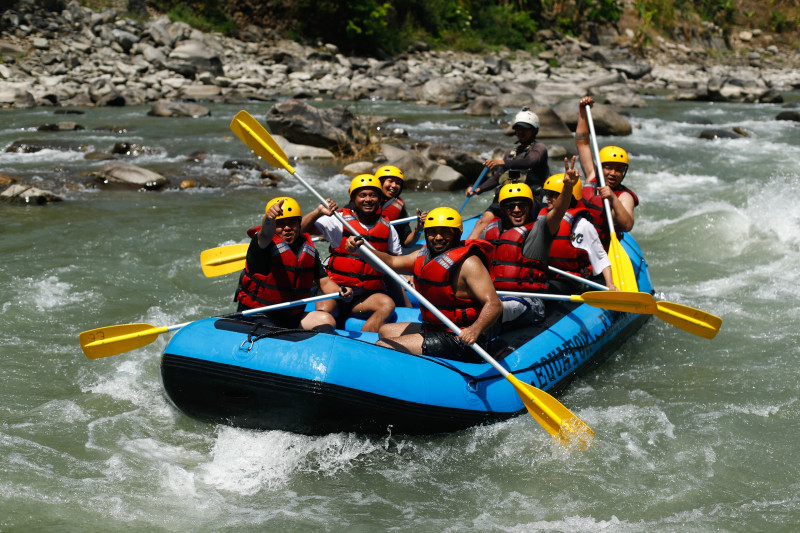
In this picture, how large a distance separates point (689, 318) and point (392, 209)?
2209 mm

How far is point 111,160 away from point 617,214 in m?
8.32

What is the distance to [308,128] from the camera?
471 inches

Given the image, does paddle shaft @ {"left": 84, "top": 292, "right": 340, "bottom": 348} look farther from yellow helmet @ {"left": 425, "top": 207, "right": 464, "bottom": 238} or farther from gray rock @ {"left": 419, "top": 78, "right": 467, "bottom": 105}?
gray rock @ {"left": 419, "top": 78, "right": 467, "bottom": 105}

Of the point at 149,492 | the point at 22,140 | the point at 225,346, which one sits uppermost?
the point at 225,346

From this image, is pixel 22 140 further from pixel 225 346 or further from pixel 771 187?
pixel 771 187

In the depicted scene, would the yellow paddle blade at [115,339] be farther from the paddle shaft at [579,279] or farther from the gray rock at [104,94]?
the gray rock at [104,94]

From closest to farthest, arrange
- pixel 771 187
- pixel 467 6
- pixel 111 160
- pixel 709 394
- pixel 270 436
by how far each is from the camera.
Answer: pixel 270 436 < pixel 709 394 < pixel 771 187 < pixel 111 160 < pixel 467 6

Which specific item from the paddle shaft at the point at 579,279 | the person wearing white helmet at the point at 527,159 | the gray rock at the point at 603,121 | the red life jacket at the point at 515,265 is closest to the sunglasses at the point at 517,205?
the red life jacket at the point at 515,265

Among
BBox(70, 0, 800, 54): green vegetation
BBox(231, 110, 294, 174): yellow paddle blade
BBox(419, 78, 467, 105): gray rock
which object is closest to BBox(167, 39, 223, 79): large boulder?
BBox(70, 0, 800, 54): green vegetation

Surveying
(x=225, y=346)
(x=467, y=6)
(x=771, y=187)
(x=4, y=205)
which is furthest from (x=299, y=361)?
(x=467, y=6)

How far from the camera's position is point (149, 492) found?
152 inches

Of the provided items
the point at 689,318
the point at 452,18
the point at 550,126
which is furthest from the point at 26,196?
the point at 452,18

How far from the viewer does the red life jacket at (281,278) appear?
466 cm

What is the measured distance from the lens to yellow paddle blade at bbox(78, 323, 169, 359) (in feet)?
15.0
